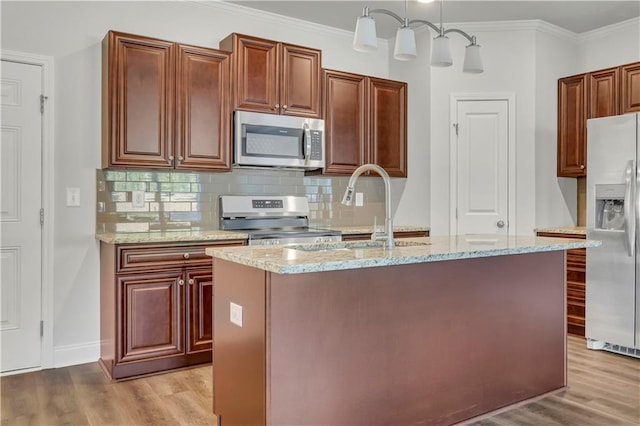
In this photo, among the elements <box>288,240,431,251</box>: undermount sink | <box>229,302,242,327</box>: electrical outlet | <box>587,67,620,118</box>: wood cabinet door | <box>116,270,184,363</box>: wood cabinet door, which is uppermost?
<box>587,67,620,118</box>: wood cabinet door

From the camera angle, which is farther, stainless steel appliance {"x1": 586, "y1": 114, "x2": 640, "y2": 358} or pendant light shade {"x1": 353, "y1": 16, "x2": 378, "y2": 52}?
stainless steel appliance {"x1": 586, "y1": 114, "x2": 640, "y2": 358}

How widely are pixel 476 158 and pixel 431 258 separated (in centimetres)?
269

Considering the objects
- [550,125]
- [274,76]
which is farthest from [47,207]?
[550,125]

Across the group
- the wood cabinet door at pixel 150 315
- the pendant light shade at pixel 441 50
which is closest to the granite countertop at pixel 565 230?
the pendant light shade at pixel 441 50

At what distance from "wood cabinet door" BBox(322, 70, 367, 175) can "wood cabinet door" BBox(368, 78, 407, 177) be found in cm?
10

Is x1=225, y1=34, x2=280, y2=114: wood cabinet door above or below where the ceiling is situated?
below

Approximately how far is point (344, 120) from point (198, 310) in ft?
6.53

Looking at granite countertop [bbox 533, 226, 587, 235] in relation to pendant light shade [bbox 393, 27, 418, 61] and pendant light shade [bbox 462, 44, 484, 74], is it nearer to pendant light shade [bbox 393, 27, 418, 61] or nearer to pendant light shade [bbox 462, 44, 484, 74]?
pendant light shade [bbox 462, 44, 484, 74]

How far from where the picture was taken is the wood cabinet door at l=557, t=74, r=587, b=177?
443 centimetres

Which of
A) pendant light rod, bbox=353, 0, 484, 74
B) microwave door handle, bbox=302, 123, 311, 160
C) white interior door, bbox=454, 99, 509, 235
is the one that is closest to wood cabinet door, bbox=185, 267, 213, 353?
microwave door handle, bbox=302, 123, 311, 160

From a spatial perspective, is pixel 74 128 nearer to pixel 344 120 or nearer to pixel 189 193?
pixel 189 193

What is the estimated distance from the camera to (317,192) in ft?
15.0

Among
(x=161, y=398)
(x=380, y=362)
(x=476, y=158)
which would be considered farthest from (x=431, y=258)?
(x=476, y=158)

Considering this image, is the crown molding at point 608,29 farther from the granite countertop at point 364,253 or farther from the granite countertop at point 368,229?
the granite countertop at point 364,253
